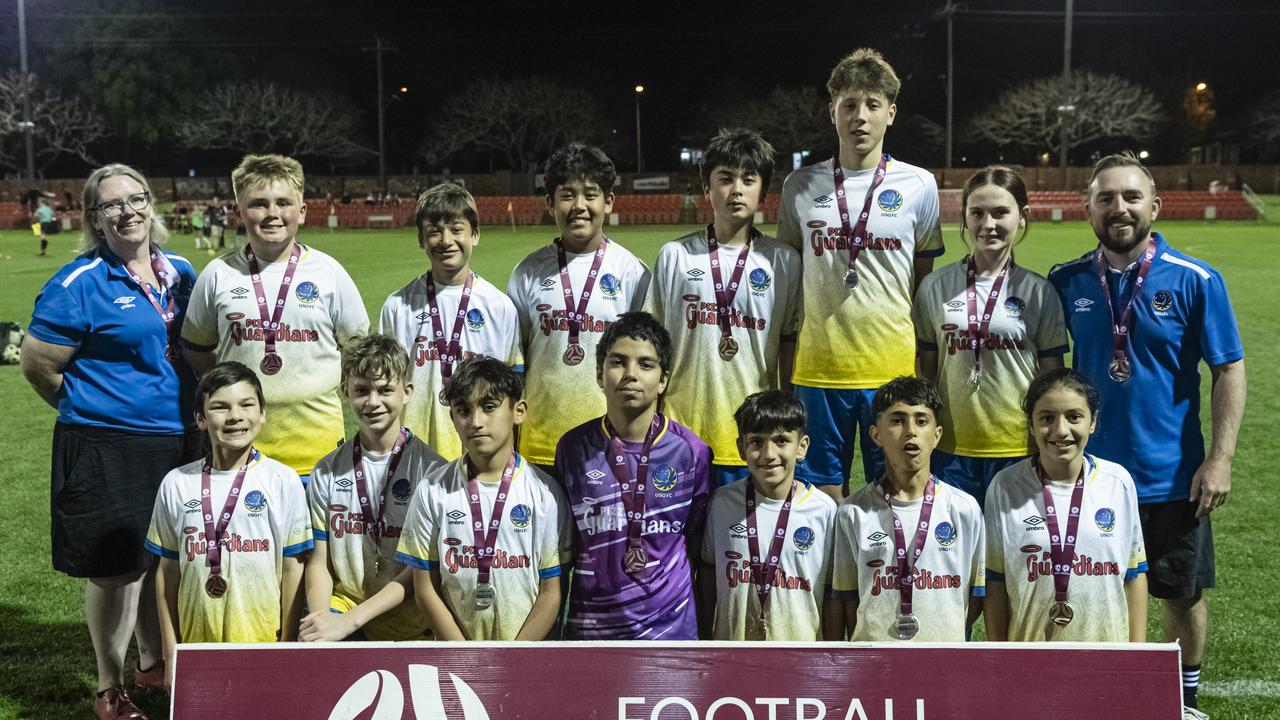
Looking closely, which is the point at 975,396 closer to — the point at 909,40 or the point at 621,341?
the point at 621,341

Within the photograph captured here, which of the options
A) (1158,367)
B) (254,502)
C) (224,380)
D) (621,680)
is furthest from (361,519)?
(1158,367)

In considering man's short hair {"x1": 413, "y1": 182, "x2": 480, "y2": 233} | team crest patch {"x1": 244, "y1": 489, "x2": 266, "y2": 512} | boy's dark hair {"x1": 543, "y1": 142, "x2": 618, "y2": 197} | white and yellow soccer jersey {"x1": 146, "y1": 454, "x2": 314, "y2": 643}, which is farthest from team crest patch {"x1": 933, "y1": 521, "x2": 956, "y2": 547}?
team crest patch {"x1": 244, "y1": 489, "x2": 266, "y2": 512}

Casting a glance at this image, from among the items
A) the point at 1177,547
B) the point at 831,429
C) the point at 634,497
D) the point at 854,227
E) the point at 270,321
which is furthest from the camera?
the point at 831,429

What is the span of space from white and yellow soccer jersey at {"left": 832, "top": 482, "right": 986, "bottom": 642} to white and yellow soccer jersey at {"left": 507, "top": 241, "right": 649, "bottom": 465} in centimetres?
135

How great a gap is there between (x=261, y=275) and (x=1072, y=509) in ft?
11.2

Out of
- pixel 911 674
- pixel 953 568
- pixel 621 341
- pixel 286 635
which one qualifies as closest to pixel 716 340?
pixel 621 341

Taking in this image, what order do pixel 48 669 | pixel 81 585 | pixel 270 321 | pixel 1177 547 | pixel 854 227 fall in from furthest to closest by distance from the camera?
pixel 81 585, pixel 48 669, pixel 854 227, pixel 270 321, pixel 1177 547

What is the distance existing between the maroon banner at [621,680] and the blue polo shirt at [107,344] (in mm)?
1525

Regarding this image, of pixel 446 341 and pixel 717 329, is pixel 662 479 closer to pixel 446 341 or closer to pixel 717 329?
pixel 717 329

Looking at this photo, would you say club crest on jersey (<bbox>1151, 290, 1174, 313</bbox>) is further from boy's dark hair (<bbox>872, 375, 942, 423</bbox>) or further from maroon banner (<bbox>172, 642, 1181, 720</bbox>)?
maroon banner (<bbox>172, 642, 1181, 720</bbox>)

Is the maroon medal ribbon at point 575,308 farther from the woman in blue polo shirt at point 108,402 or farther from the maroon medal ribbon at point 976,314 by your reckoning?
the woman in blue polo shirt at point 108,402

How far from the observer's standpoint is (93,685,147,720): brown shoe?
424 cm

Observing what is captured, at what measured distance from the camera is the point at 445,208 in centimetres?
443

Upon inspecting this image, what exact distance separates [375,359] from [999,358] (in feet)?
8.32
